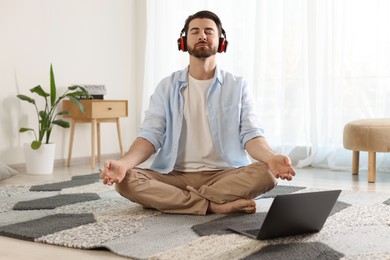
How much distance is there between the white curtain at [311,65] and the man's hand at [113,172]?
2.49 meters

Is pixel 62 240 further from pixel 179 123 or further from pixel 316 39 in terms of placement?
pixel 316 39

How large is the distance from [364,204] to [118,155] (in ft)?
10.0

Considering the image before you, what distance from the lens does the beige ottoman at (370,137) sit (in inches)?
146

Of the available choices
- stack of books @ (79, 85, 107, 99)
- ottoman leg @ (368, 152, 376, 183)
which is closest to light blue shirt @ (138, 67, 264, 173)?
ottoman leg @ (368, 152, 376, 183)

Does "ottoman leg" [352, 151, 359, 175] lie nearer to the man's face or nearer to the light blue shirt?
the light blue shirt

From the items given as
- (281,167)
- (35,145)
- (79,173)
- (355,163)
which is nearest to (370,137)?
(355,163)

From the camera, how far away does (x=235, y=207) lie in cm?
239

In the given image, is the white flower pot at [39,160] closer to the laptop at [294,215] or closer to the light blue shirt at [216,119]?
the light blue shirt at [216,119]

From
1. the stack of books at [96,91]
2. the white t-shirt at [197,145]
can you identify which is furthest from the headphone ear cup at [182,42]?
the stack of books at [96,91]

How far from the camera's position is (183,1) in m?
5.28

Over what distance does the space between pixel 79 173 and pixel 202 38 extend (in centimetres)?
192

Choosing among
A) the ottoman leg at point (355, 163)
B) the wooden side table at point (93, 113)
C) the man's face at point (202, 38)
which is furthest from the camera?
the wooden side table at point (93, 113)

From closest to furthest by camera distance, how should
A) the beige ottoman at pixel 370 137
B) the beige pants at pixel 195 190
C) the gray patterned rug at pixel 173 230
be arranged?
the gray patterned rug at pixel 173 230, the beige pants at pixel 195 190, the beige ottoman at pixel 370 137

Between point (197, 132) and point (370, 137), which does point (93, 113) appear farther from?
point (197, 132)
